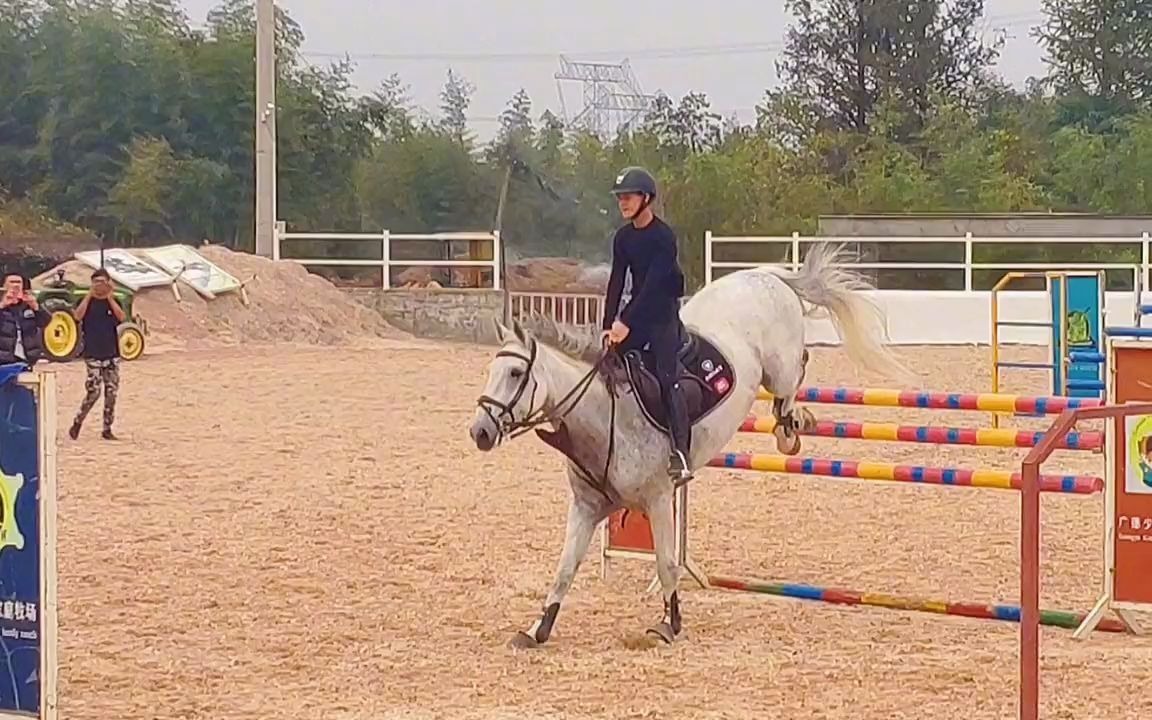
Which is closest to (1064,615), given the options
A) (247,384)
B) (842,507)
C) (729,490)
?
(842,507)

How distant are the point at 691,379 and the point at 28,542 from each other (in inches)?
143

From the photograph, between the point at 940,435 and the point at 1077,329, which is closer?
the point at 940,435

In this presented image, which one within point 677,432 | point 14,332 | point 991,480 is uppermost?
point 14,332

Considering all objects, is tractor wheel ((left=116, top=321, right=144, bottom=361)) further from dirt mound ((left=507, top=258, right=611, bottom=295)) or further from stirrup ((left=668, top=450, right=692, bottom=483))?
stirrup ((left=668, top=450, right=692, bottom=483))

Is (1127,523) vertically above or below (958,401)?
below

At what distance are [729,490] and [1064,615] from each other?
183 inches

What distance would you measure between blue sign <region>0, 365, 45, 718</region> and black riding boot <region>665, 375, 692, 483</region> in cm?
329

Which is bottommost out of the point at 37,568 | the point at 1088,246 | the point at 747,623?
the point at 747,623

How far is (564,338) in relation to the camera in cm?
805

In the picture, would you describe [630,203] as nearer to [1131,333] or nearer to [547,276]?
[1131,333]

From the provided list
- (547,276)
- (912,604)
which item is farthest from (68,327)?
(912,604)

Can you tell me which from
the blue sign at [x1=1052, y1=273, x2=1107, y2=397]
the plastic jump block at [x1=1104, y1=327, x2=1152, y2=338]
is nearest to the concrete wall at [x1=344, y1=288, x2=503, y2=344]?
the blue sign at [x1=1052, y1=273, x2=1107, y2=397]

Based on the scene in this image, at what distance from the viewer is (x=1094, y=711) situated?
6.48 meters

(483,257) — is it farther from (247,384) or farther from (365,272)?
(247,384)
